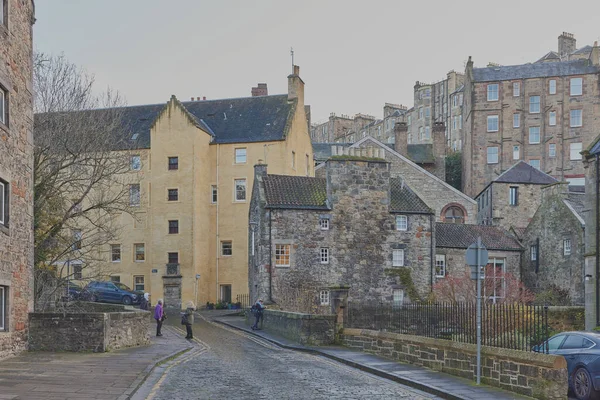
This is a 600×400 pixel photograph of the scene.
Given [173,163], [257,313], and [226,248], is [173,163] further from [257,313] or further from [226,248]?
[257,313]

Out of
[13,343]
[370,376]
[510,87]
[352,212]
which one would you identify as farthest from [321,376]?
[510,87]

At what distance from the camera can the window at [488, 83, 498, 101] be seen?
75.7m

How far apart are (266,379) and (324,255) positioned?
25820 millimetres

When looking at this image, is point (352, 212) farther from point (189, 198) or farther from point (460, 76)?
point (460, 76)

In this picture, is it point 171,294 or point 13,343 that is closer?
point 13,343

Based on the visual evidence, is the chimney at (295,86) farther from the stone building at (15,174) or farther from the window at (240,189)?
the stone building at (15,174)

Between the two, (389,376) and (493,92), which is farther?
(493,92)

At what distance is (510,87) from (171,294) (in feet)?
137

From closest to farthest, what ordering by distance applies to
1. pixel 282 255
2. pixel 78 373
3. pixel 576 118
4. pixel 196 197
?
1. pixel 78 373
2. pixel 282 255
3. pixel 196 197
4. pixel 576 118

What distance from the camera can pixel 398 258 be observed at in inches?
1710

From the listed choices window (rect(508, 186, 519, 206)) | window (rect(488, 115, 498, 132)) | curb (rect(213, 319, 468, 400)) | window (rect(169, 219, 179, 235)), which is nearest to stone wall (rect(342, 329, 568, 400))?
curb (rect(213, 319, 468, 400))

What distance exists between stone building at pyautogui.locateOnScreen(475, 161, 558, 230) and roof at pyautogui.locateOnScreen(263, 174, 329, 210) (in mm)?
19267

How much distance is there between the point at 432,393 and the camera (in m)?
14.8

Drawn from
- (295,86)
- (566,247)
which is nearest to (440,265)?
(566,247)
